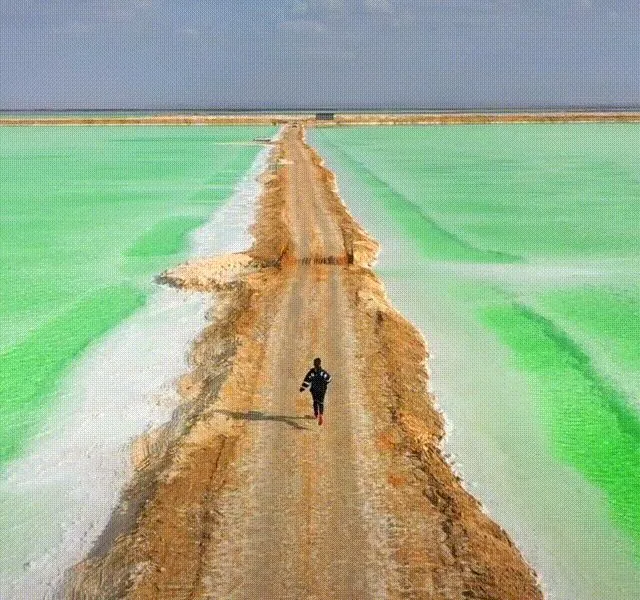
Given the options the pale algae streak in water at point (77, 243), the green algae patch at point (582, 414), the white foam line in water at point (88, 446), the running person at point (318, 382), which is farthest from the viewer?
the pale algae streak in water at point (77, 243)

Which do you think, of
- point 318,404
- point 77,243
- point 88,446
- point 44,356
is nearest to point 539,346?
point 318,404

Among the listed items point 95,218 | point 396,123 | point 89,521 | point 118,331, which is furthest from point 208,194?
point 396,123

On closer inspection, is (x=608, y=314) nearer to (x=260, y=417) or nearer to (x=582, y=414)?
(x=582, y=414)

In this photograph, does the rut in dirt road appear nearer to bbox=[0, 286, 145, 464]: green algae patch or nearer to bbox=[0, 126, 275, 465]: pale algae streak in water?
bbox=[0, 286, 145, 464]: green algae patch

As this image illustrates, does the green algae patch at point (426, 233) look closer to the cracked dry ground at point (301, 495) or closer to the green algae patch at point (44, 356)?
the cracked dry ground at point (301, 495)

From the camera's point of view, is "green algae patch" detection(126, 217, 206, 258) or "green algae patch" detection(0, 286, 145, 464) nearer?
"green algae patch" detection(0, 286, 145, 464)

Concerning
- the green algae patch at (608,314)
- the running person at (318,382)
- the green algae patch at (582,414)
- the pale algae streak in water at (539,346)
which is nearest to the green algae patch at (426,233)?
the pale algae streak in water at (539,346)

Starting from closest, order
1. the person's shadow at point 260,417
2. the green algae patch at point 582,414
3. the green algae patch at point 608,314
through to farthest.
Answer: the green algae patch at point 582,414
the person's shadow at point 260,417
the green algae patch at point 608,314

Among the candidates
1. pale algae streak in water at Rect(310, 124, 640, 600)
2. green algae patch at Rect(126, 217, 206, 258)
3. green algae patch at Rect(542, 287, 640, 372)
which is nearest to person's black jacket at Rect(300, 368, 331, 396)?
pale algae streak in water at Rect(310, 124, 640, 600)
